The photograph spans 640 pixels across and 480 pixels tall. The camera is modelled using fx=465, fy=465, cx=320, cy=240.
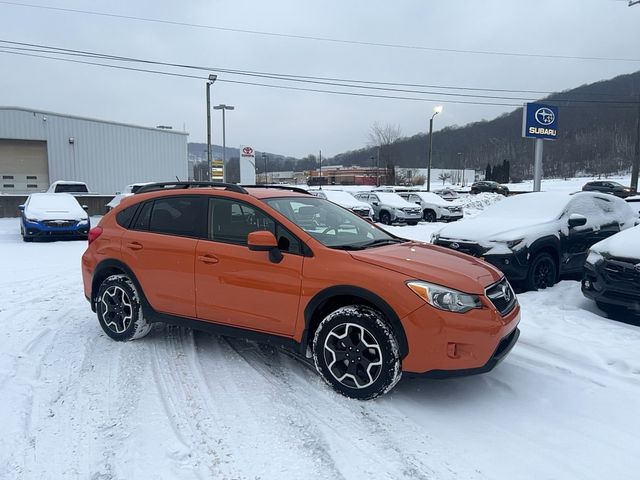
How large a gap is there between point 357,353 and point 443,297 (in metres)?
0.80

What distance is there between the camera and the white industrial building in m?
27.7

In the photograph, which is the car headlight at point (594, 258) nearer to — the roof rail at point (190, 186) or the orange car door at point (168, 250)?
the roof rail at point (190, 186)

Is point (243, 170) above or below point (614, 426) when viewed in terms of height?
above

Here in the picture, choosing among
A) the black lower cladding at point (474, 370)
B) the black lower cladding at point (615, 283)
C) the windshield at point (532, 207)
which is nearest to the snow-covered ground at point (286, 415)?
the black lower cladding at point (474, 370)

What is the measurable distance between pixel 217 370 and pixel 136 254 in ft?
5.00

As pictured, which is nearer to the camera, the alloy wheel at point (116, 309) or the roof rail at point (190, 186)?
the roof rail at point (190, 186)

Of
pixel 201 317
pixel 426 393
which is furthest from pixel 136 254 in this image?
pixel 426 393

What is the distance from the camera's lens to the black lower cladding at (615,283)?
5449 mm

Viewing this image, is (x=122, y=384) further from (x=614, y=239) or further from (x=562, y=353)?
(x=614, y=239)

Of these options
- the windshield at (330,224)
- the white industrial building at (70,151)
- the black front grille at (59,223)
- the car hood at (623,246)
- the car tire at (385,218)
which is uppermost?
the white industrial building at (70,151)

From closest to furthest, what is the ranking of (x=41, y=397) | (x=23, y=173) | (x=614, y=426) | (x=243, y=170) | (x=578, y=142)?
1. (x=614, y=426)
2. (x=41, y=397)
3. (x=23, y=173)
4. (x=243, y=170)
5. (x=578, y=142)

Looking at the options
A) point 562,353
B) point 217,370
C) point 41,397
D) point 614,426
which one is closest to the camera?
point 614,426

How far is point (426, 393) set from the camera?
3824mm

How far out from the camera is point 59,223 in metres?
14.0
